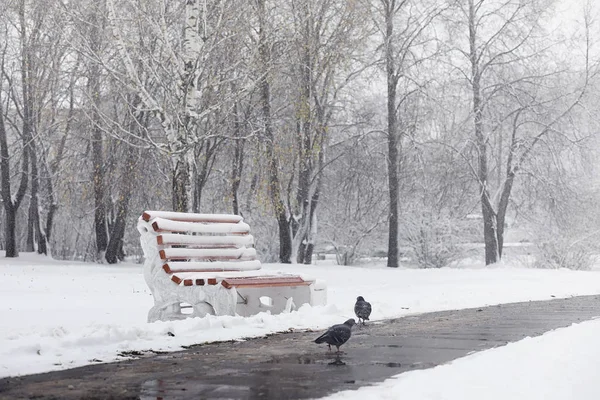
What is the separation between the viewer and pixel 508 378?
5.58m

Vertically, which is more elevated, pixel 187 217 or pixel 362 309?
pixel 187 217

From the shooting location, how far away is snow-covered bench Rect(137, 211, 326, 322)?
30.4 feet

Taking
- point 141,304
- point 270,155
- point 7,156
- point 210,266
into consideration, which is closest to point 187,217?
point 210,266

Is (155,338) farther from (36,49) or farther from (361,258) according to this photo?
(361,258)

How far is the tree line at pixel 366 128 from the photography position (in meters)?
25.7

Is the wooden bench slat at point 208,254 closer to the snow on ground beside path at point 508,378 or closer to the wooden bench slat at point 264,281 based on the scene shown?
the wooden bench slat at point 264,281

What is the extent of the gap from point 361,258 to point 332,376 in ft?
108

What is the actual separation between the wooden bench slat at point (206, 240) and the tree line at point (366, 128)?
1238 cm

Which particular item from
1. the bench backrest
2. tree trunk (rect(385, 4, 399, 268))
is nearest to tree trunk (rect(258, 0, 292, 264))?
tree trunk (rect(385, 4, 399, 268))

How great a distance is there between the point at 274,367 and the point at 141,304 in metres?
8.51

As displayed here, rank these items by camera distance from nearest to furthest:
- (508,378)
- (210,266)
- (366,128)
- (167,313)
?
1. (508,378)
2. (167,313)
3. (210,266)
4. (366,128)

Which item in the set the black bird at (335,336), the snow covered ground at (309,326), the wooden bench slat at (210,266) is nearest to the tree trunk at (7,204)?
the snow covered ground at (309,326)

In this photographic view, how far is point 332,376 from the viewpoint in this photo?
18.9 feet

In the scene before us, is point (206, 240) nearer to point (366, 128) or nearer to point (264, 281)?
point (264, 281)
